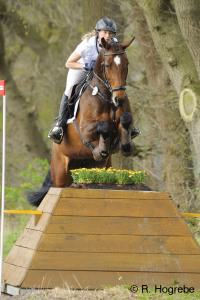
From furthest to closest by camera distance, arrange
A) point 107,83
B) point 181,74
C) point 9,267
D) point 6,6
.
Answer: point 6,6, point 181,74, point 107,83, point 9,267

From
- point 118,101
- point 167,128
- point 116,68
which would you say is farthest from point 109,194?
point 167,128

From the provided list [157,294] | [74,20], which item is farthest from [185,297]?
[74,20]

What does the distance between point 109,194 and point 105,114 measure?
170 cm

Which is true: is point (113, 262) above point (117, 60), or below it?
below

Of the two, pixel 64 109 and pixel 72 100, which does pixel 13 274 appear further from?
pixel 72 100

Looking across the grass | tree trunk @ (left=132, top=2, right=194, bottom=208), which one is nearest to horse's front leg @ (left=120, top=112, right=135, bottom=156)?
the grass

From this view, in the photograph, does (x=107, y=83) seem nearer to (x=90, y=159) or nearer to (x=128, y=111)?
(x=128, y=111)

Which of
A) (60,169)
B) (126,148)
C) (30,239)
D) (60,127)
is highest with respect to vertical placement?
(60,127)

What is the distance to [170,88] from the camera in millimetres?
11008

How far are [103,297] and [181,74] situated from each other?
466cm

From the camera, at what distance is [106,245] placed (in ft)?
16.8

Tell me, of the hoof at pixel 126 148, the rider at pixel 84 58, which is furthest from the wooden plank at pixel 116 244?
the rider at pixel 84 58

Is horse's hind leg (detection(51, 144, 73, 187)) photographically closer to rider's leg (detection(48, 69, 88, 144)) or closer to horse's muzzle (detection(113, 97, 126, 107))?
rider's leg (detection(48, 69, 88, 144))

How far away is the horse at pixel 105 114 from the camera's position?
6.23 meters
